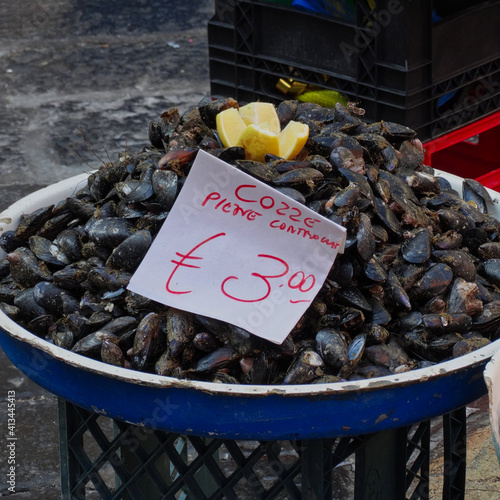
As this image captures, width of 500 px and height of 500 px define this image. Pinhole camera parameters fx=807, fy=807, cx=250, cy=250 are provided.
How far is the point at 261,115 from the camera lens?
1.42 metres

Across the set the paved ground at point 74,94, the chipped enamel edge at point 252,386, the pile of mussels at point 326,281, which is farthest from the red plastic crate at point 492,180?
the chipped enamel edge at point 252,386

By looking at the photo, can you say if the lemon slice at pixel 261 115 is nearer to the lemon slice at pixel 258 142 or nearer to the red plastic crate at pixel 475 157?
the lemon slice at pixel 258 142

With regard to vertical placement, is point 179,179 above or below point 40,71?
above

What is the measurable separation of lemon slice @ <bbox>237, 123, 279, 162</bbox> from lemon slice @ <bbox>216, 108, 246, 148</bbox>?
26mm

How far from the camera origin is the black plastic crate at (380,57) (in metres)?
2.08

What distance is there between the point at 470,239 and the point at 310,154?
301 millimetres

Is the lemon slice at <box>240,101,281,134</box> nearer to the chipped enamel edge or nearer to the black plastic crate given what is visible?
the chipped enamel edge

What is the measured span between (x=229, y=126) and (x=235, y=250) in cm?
30

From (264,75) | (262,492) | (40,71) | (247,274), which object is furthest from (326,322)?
(40,71)

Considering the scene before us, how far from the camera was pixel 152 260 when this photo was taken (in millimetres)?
1142

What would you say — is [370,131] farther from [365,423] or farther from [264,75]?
[264,75]

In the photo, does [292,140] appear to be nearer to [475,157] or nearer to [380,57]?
[380,57]

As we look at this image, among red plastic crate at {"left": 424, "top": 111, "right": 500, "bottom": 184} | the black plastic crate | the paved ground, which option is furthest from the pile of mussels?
red plastic crate at {"left": 424, "top": 111, "right": 500, "bottom": 184}

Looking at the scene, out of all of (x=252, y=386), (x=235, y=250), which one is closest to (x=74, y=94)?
(x=235, y=250)
